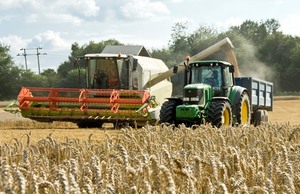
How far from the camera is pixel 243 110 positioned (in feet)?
51.1

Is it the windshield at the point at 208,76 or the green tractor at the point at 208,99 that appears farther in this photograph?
the windshield at the point at 208,76

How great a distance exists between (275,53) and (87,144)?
64529mm

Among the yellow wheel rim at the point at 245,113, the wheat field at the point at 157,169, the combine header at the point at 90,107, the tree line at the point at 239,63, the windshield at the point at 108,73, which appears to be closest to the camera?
the wheat field at the point at 157,169

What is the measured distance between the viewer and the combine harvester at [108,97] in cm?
1611

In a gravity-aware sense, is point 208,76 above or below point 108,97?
above

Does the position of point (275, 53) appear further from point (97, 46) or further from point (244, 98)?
point (244, 98)

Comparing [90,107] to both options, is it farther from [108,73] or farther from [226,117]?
[226,117]

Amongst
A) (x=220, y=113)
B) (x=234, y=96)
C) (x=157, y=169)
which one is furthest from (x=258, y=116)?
(x=157, y=169)

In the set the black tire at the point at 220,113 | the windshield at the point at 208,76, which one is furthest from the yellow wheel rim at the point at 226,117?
the windshield at the point at 208,76

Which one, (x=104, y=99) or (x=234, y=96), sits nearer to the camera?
(x=234, y=96)

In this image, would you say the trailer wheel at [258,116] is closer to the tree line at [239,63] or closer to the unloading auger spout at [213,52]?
the unloading auger spout at [213,52]

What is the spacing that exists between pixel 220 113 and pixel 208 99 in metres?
0.90

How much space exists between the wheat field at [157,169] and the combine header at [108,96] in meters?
8.52

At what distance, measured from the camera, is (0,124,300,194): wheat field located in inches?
108
